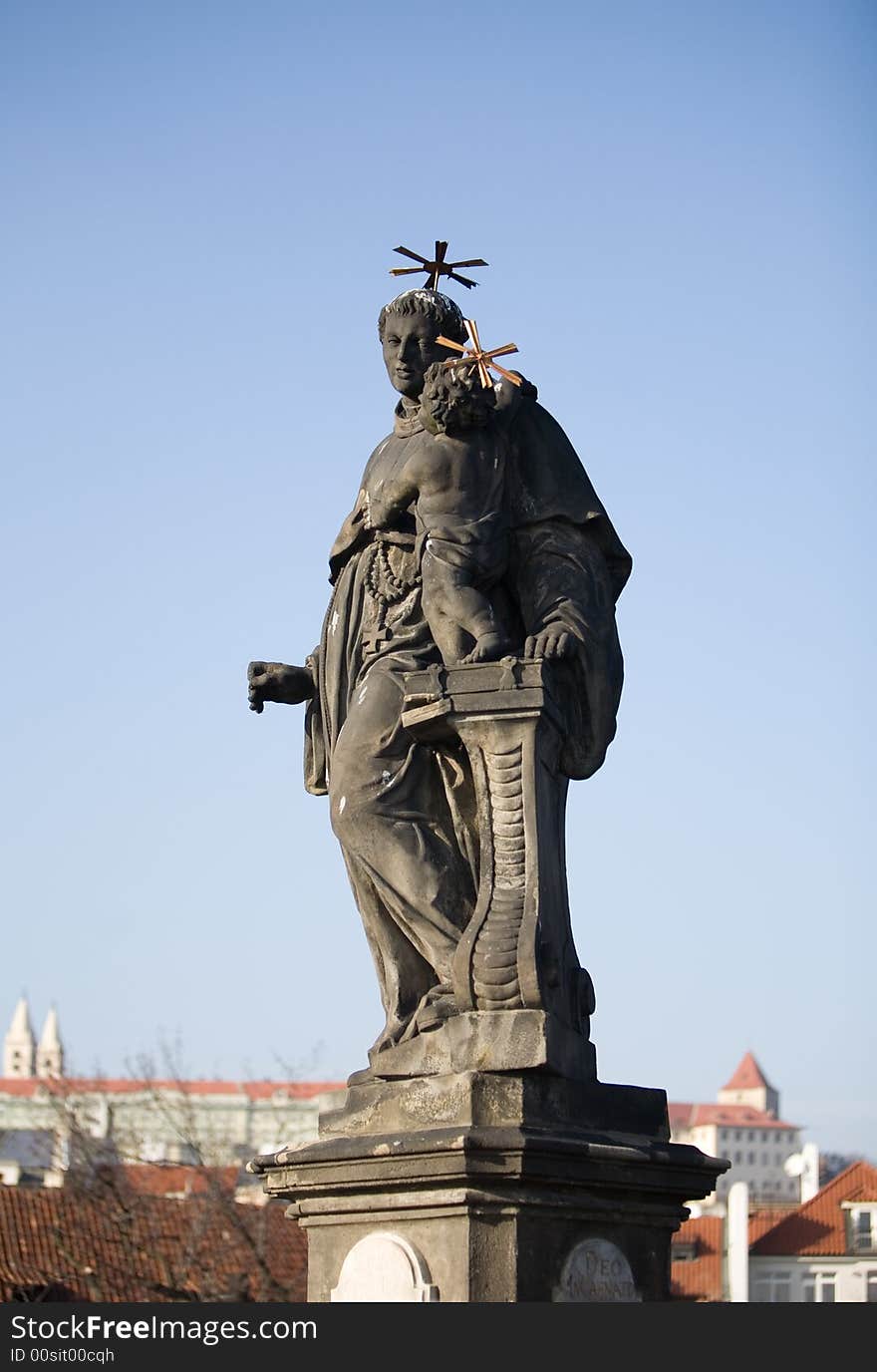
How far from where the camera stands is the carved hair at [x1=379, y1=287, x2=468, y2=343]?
24.4ft

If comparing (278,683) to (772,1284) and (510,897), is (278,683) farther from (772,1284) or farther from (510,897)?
(772,1284)

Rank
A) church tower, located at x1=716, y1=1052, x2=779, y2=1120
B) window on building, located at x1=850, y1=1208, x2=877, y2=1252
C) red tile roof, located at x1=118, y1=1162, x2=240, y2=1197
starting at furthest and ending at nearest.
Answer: church tower, located at x1=716, y1=1052, x2=779, y2=1120 < window on building, located at x1=850, y1=1208, x2=877, y2=1252 < red tile roof, located at x1=118, y1=1162, x2=240, y2=1197

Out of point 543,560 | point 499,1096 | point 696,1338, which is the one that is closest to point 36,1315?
point 499,1096

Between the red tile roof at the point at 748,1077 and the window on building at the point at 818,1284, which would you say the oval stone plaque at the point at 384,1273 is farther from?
the red tile roof at the point at 748,1077

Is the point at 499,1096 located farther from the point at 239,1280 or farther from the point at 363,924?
the point at 239,1280

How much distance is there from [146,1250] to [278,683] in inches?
1037

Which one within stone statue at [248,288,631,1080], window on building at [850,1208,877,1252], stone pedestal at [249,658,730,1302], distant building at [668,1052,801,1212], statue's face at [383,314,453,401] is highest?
distant building at [668,1052,801,1212]

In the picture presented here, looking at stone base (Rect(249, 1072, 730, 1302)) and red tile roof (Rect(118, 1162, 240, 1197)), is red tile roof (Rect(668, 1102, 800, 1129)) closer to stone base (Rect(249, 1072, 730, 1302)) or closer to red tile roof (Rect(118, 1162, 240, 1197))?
red tile roof (Rect(118, 1162, 240, 1197))

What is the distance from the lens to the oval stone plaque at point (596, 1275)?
20.1 ft

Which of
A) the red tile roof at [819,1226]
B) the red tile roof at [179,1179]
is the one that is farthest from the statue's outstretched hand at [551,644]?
the red tile roof at [819,1226]

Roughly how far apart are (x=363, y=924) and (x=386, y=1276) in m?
1.25

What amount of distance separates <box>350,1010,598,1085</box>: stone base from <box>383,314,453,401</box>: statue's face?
2324 millimetres

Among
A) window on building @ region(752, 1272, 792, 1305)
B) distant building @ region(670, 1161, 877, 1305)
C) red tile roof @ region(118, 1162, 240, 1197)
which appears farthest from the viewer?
window on building @ region(752, 1272, 792, 1305)

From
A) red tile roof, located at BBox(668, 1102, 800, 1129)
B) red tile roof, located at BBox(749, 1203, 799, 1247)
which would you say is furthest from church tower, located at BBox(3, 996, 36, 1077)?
red tile roof, located at BBox(749, 1203, 799, 1247)
